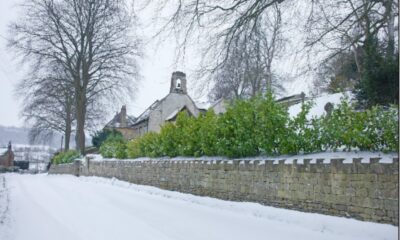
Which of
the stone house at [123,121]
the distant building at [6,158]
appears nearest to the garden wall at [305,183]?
the stone house at [123,121]

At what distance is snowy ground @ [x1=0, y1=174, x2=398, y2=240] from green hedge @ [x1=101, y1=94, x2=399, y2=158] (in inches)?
53.9

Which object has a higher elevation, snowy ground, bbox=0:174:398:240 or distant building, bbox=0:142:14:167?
distant building, bbox=0:142:14:167

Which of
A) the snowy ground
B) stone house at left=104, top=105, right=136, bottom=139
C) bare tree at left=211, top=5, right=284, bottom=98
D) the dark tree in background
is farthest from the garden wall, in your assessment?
stone house at left=104, top=105, right=136, bottom=139

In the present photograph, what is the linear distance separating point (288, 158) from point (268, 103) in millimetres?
1640

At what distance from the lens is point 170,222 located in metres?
7.39

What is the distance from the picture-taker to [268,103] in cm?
948

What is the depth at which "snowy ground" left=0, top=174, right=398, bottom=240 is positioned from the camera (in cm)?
616

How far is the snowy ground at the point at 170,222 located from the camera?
6.16 meters

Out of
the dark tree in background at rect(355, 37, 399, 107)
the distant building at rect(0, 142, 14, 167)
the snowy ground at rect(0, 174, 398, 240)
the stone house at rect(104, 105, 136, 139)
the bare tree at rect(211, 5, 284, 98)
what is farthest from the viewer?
the distant building at rect(0, 142, 14, 167)

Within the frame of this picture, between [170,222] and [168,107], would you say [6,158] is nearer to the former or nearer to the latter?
[168,107]

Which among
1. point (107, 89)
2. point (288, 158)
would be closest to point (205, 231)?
point (288, 158)

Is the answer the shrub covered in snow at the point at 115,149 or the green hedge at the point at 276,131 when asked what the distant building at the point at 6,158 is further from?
the green hedge at the point at 276,131

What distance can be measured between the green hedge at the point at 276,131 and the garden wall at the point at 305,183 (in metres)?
0.47

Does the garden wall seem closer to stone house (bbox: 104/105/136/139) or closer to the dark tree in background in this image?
the dark tree in background
